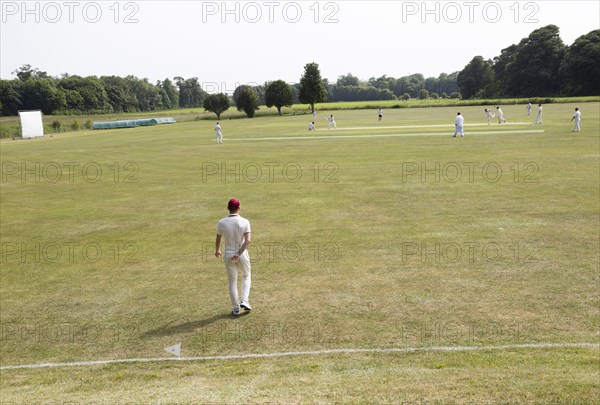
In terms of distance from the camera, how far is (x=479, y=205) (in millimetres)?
18375

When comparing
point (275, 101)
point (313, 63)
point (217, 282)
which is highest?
point (313, 63)

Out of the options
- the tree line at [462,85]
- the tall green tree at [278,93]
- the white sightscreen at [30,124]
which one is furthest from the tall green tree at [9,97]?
the tall green tree at [278,93]

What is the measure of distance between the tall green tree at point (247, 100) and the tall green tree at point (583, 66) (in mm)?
67734

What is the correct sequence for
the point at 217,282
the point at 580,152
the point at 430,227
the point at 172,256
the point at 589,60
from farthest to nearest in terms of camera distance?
1. the point at 589,60
2. the point at 580,152
3. the point at 430,227
4. the point at 172,256
5. the point at 217,282

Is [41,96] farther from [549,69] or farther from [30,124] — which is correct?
[549,69]

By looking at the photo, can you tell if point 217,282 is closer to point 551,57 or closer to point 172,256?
point 172,256

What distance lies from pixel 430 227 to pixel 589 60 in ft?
370

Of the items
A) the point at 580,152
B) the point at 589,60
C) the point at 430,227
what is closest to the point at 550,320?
the point at 430,227

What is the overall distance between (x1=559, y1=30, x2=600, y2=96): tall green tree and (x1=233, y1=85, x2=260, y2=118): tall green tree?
222 feet

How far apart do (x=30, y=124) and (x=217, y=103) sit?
35.9 metres

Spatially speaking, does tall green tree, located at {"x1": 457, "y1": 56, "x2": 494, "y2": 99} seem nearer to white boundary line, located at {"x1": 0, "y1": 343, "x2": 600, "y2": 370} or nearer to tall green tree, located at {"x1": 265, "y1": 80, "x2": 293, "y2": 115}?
tall green tree, located at {"x1": 265, "y1": 80, "x2": 293, "y2": 115}

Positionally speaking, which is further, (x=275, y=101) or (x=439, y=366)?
(x=275, y=101)

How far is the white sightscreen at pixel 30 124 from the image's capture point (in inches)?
2936

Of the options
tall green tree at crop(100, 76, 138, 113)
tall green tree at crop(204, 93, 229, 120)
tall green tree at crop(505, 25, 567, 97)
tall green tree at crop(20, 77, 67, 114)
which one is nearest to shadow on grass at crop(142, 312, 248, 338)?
tall green tree at crop(204, 93, 229, 120)
